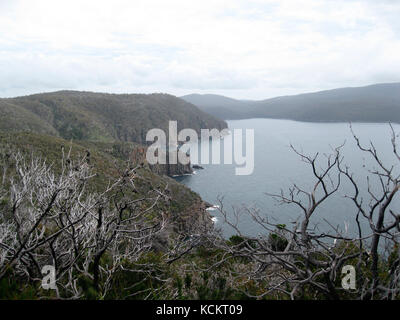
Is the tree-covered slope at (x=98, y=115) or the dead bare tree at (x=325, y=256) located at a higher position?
the tree-covered slope at (x=98, y=115)

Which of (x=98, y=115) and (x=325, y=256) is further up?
(x=98, y=115)

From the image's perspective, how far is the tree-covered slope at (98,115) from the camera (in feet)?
236

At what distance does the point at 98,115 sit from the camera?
10269 cm

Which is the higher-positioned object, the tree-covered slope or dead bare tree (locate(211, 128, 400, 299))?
the tree-covered slope

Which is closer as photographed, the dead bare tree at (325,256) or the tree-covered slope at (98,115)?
the dead bare tree at (325,256)

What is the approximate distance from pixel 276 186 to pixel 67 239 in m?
47.4

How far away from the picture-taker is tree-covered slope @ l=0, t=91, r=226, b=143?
72062 mm

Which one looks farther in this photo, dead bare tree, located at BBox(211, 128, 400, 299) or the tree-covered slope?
the tree-covered slope

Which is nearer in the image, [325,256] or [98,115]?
[325,256]

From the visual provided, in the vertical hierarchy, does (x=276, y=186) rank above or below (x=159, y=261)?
below
